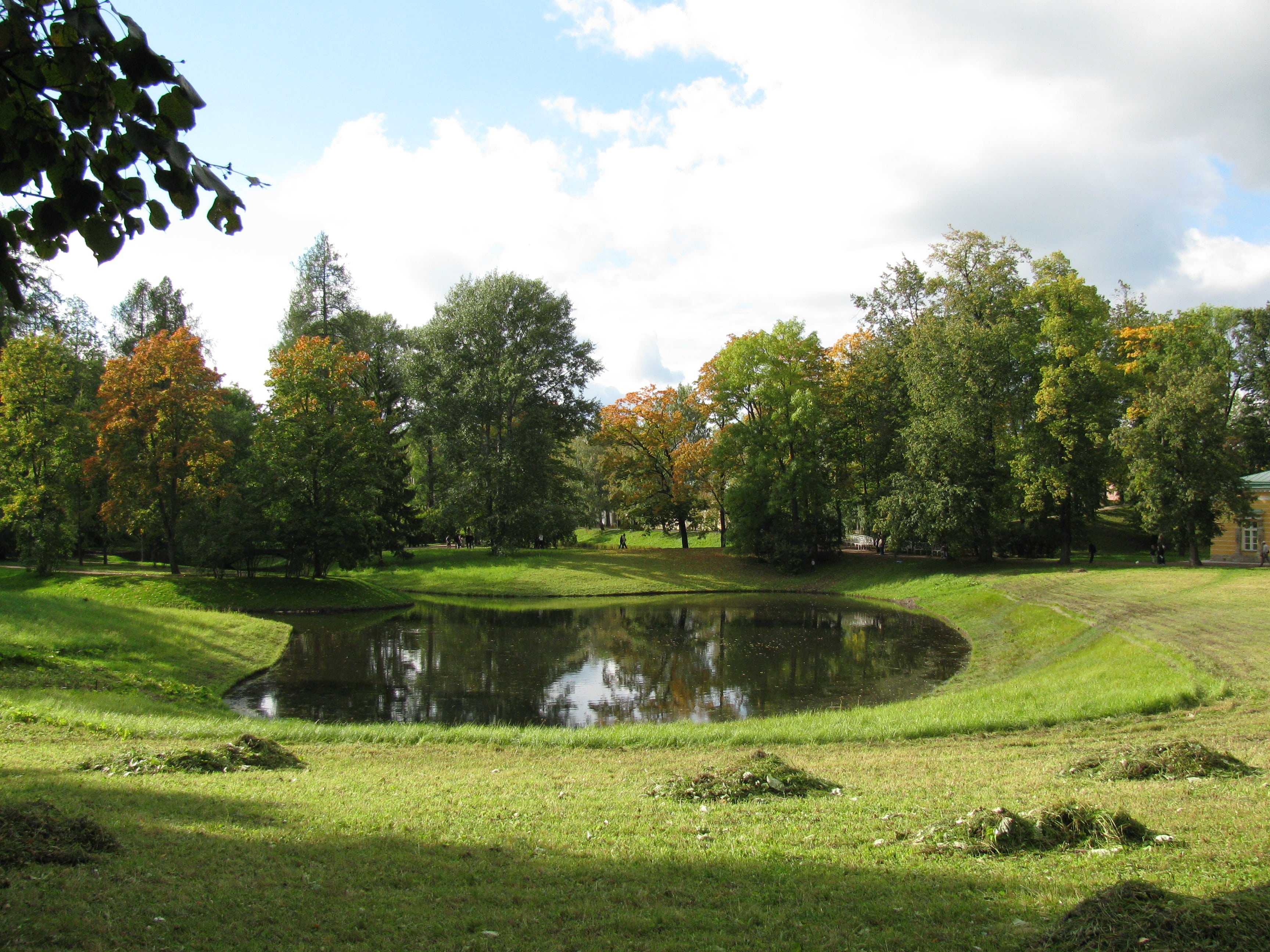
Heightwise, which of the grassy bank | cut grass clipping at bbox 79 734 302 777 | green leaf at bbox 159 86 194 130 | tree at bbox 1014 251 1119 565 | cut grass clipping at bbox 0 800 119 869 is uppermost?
tree at bbox 1014 251 1119 565

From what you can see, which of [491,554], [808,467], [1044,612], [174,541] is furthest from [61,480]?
[1044,612]

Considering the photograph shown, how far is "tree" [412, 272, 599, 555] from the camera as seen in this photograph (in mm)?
52250

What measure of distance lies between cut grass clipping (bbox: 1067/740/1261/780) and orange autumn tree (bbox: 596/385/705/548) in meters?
49.9

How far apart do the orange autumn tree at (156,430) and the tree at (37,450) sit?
175cm

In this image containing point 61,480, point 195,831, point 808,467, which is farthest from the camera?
point 808,467

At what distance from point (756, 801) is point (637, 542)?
2659 inches

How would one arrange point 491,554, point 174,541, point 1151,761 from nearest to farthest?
1. point 1151,761
2. point 174,541
3. point 491,554

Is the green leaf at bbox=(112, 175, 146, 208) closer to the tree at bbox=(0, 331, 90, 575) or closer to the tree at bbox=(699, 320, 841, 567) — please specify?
the tree at bbox=(0, 331, 90, 575)

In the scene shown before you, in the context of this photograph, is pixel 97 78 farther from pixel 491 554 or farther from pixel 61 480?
pixel 491 554

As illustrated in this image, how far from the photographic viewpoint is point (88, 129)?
3771 mm

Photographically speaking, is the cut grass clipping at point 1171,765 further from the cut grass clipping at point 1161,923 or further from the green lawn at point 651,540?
the green lawn at point 651,540

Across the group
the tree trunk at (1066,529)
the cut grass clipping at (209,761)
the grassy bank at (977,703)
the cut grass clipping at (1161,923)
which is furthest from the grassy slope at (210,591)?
the cut grass clipping at (1161,923)

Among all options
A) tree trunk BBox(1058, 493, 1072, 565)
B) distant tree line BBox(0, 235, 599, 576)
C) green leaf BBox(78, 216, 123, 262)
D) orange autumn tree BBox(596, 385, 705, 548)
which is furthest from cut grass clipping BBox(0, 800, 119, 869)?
orange autumn tree BBox(596, 385, 705, 548)

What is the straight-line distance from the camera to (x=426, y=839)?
21.8ft
